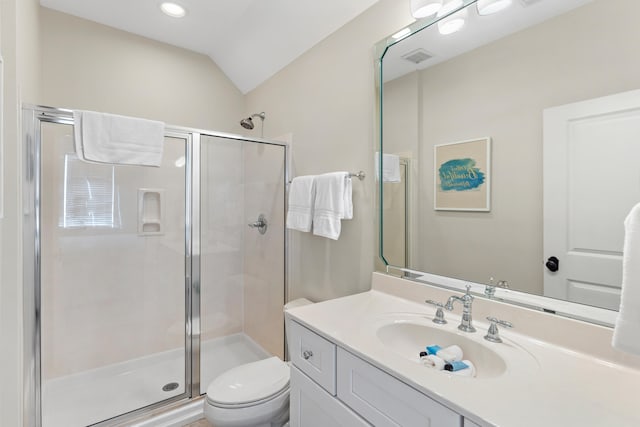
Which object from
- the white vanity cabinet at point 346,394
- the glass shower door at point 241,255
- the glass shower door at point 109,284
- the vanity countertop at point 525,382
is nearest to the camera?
the vanity countertop at point 525,382

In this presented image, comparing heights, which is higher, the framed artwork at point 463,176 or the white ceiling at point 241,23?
the white ceiling at point 241,23

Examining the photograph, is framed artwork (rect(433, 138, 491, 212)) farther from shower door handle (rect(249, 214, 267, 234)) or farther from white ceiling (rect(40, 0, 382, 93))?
shower door handle (rect(249, 214, 267, 234))

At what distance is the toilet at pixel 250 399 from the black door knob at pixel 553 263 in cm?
123

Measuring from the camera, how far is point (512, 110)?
3.54 feet

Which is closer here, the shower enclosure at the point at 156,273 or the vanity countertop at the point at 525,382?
the vanity countertop at the point at 525,382

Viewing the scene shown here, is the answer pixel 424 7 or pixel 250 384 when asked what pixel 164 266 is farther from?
pixel 424 7

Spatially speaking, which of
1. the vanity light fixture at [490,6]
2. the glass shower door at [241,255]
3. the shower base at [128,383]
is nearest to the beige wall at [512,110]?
the vanity light fixture at [490,6]

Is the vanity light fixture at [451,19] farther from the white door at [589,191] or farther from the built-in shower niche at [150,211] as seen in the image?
the built-in shower niche at [150,211]

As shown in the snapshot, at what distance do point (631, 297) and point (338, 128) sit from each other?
1445mm

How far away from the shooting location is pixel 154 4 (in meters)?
1.99

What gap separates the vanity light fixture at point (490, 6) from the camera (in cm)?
110

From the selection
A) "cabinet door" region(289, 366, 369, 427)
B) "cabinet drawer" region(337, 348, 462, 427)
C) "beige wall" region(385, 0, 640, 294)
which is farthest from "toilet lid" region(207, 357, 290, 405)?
"beige wall" region(385, 0, 640, 294)

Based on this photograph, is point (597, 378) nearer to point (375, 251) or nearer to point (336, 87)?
point (375, 251)

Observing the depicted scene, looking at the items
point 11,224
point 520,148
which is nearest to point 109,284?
point 11,224
